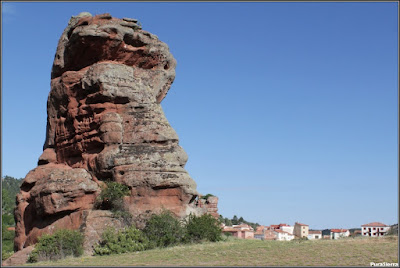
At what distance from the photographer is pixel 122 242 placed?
22.2m

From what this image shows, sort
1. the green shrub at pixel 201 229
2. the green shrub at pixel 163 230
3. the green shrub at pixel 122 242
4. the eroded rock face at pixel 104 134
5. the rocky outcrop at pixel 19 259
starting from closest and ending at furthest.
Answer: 1. the green shrub at pixel 122 242
2. the rocky outcrop at pixel 19 259
3. the green shrub at pixel 163 230
4. the green shrub at pixel 201 229
5. the eroded rock face at pixel 104 134

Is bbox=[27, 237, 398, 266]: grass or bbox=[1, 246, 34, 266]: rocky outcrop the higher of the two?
bbox=[27, 237, 398, 266]: grass

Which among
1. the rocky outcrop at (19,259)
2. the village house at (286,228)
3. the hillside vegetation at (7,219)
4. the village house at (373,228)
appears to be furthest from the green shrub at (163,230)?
the village house at (286,228)

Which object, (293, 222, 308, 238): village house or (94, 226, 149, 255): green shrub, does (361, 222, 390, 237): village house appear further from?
(94, 226, 149, 255): green shrub

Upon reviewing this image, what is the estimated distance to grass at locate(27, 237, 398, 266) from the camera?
677 inches

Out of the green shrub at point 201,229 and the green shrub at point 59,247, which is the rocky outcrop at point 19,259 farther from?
the green shrub at point 201,229

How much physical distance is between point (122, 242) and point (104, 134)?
6353mm

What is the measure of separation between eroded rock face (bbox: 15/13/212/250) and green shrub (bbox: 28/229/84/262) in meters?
1.15

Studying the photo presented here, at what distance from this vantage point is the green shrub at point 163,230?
23373 mm

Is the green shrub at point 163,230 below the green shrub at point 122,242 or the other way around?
the other way around

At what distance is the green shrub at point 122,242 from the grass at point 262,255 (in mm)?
981

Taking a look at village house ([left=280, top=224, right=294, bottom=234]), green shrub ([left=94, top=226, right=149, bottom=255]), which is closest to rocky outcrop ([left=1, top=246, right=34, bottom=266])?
green shrub ([left=94, top=226, right=149, bottom=255])

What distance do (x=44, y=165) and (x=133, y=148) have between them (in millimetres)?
6936

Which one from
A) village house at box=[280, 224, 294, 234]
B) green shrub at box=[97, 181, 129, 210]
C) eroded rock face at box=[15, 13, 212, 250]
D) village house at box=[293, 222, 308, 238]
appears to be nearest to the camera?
green shrub at box=[97, 181, 129, 210]
